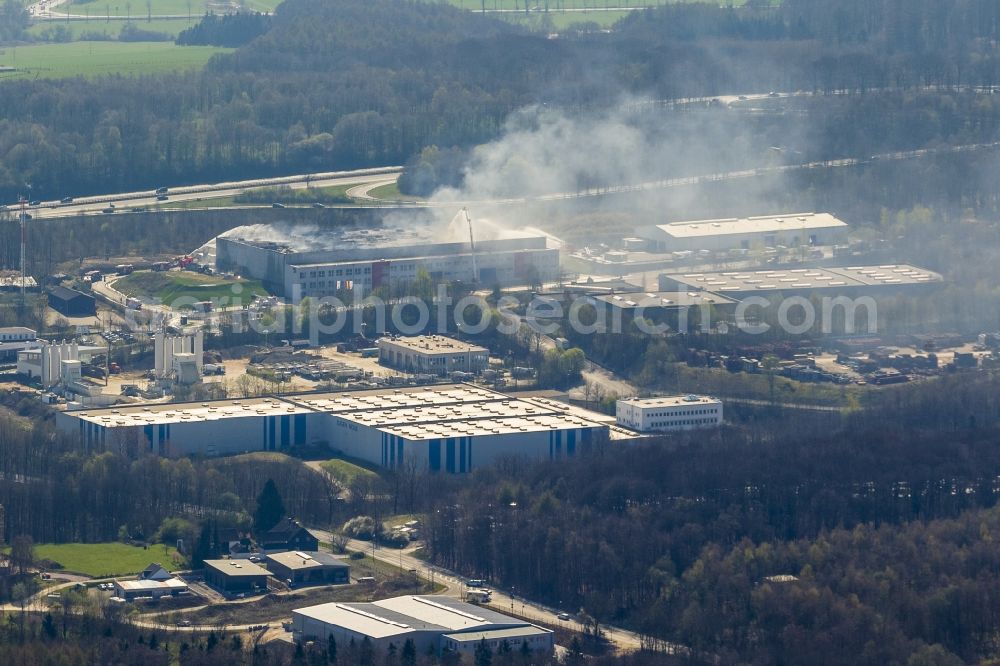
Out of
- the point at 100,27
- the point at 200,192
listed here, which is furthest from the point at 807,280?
the point at 100,27

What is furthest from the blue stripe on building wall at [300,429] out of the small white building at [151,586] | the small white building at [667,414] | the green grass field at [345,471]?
the small white building at [151,586]

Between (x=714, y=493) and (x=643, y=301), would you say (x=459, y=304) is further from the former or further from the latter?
(x=714, y=493)

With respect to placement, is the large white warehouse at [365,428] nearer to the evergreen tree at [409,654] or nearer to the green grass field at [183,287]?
the evergreen tree at [409,654]

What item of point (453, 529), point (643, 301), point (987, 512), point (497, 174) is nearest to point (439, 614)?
point (453, 529)

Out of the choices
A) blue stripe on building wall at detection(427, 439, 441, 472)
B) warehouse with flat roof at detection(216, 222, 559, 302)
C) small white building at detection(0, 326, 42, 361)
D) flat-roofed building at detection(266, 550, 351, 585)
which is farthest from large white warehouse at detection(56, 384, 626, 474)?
warehouse with flat roof at detection(216, 222, 559, 302)

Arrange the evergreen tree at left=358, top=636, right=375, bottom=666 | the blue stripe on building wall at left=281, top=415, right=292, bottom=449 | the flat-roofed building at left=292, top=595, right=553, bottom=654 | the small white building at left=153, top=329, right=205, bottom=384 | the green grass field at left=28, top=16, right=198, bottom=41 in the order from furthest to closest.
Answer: the green grass field at left=28, top=16, right=198, bottom=41
the small white building at left=153, top=329, right=205, bottom=384
the blue stripe on building wall at left=281, top=415, right=292, bottom=449
the flat-roofed building at left=292, top=595, right=553, bottom=654
the evergreen tree at left=358, top=636, right=375, bottom=666

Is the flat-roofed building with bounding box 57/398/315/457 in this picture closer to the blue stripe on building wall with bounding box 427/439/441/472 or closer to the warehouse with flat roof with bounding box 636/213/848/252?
the blue stripe on building wall with bounding box 427/439/441/472
